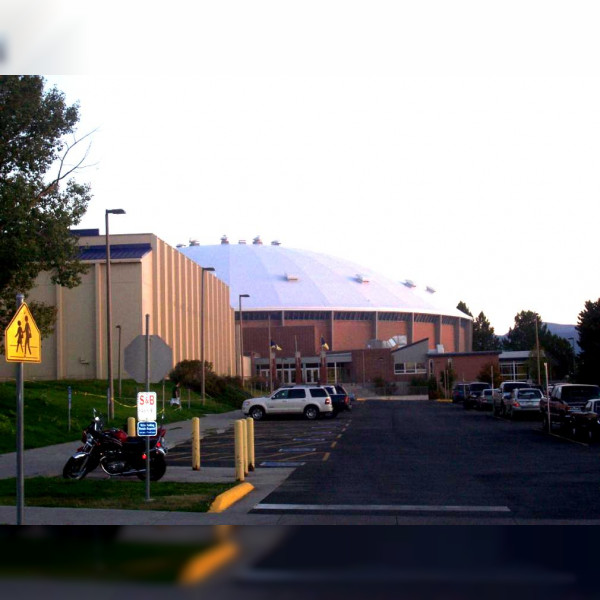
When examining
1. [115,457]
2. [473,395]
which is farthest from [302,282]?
[115,457]

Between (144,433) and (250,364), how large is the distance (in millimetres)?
84634

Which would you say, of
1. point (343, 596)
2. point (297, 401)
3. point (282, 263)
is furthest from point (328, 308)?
point (343, 596)

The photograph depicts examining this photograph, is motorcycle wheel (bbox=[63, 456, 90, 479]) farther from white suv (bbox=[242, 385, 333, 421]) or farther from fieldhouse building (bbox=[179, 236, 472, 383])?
fieldhouse building (bbox=[179, 236, 472, 383])

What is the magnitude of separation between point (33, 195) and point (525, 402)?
23403 millimetres

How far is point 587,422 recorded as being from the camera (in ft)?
88.4

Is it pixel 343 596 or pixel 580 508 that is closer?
pixel 343 596

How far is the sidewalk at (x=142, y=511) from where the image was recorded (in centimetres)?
1214

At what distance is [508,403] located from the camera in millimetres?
41594

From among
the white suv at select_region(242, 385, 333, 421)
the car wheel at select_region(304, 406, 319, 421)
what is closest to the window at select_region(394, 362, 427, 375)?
the white suv at select_region(242, 385, 333, 421)

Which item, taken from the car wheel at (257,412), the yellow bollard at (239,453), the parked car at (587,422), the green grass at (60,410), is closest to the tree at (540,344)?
the car wheel at (257,412)

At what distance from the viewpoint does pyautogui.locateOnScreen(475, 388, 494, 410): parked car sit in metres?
51.0

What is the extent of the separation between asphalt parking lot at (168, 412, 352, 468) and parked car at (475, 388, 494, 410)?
13.9 meters

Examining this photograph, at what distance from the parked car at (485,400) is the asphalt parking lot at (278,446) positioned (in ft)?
45.5

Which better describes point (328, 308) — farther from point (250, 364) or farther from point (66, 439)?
point (66, 439)
